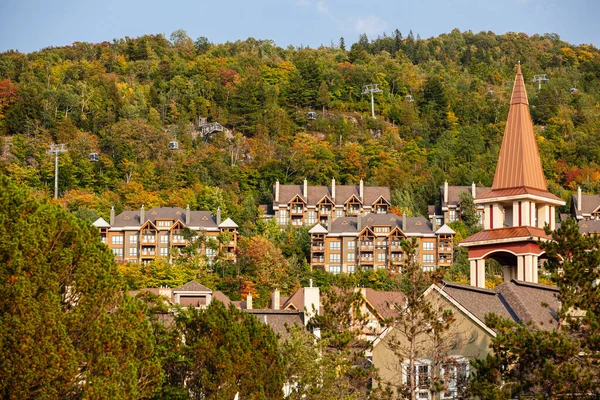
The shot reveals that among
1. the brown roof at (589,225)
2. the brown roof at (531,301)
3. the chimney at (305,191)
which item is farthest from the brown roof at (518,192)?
the chimney at (305,191)

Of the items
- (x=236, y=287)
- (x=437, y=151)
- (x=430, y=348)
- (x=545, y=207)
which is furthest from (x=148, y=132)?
(x=430, y=348)

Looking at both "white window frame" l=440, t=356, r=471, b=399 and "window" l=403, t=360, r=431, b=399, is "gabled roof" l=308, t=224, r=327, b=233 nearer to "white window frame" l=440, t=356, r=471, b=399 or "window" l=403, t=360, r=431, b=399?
"window" l=403, t=360, r=431, b=399

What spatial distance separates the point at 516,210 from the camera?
5609 cm

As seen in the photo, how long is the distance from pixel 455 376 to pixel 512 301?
11.7ft

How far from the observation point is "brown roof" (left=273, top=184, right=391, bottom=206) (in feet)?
442

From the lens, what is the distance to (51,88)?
177m

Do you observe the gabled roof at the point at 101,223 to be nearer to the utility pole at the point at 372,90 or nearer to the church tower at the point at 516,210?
the utility pole at the point at 372,90

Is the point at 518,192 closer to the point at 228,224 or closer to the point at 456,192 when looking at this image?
the point at 228,224

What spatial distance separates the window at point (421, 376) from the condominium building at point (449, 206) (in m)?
90.8

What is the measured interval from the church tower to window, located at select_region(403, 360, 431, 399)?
13.7m

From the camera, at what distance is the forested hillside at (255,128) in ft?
471

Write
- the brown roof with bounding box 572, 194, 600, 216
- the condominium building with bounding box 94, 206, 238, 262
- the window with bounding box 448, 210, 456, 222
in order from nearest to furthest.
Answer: the condominium building with bounding box 94, 206, 238, 262, the brown roof with bounding box 572, 194, 600, 216, the window with bounding box 448, 210, 456, 222

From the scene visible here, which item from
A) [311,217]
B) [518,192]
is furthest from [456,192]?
[518,192]

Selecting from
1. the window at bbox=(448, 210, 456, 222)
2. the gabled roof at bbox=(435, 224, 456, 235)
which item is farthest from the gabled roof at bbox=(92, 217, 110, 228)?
the window at bbox=(448, 210, 456, 222)
